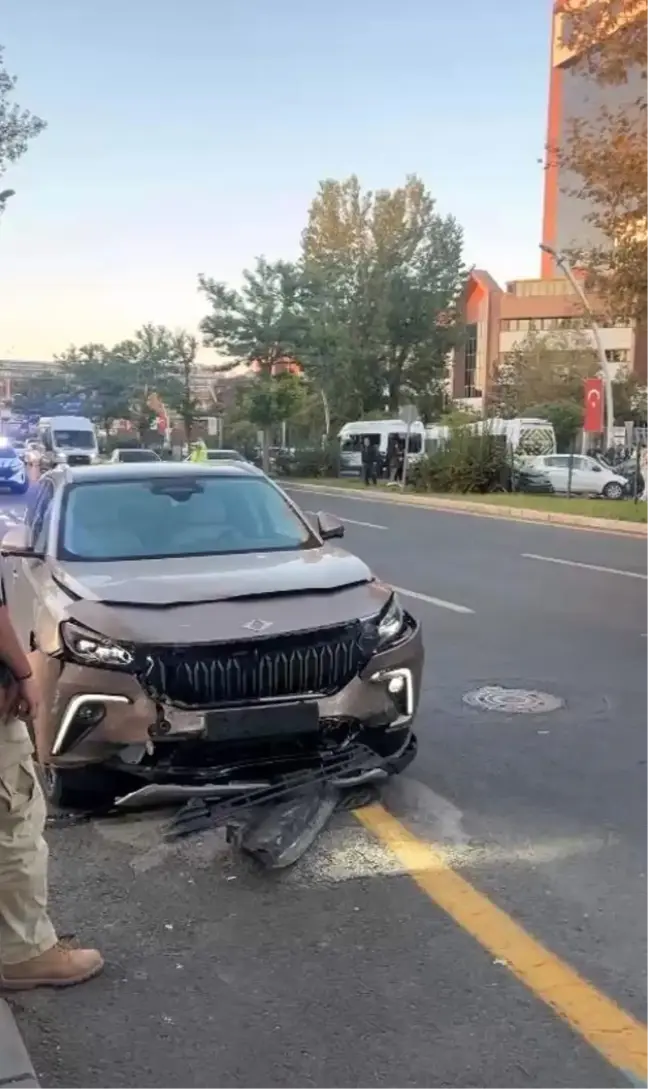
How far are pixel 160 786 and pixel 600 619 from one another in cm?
684

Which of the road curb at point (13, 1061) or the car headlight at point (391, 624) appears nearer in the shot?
the road curb at point (13, 1061)

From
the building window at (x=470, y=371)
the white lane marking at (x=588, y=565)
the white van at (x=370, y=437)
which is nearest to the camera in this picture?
the white lane marking at (x=588, y=565)

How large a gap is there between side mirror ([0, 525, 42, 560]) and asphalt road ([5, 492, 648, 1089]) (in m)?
1.69

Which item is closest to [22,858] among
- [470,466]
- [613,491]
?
[470,466]

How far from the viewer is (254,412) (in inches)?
1880

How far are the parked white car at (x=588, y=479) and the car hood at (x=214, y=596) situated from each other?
28.4 m

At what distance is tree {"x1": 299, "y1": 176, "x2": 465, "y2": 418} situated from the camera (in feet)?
167

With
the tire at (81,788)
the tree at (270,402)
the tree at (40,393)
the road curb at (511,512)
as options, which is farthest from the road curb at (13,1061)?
the tree at (40,393)

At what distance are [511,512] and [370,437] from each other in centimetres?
2253

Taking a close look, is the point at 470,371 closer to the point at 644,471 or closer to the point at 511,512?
the point at 644,471

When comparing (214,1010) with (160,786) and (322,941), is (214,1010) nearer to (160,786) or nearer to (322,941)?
(322,941)

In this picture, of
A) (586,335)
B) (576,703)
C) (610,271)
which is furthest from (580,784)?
(586,335)

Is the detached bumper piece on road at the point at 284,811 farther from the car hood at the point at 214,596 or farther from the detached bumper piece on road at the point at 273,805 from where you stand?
the car hood at the point at 214,596

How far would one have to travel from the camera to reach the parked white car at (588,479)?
3322cm
